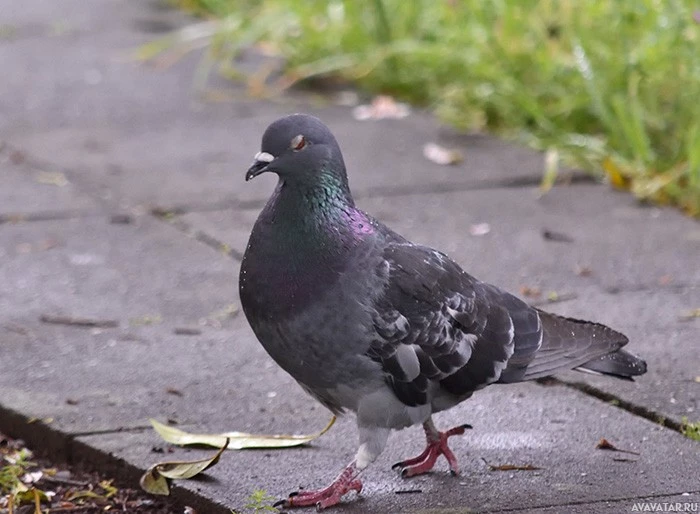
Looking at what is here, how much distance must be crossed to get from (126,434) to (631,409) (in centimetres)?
149

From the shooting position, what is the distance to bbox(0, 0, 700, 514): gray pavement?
3492 millimetres

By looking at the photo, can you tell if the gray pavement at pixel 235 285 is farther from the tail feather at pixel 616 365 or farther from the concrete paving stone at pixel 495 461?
the tail feather at pixel 616 365

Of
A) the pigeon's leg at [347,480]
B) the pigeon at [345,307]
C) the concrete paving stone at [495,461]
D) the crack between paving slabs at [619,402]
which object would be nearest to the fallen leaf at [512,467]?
the concrete paving stone at [495,461]

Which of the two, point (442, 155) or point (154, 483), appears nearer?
point (154, 483)

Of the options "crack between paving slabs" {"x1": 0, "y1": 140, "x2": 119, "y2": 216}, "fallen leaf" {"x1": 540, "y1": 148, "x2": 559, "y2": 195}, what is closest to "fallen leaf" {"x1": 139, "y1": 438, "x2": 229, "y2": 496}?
"crack between paving slabs" {"x1": 0, "y1": 140, "x2": 119, "y2": 216}

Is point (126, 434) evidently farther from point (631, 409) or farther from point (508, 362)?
point (631, 409)

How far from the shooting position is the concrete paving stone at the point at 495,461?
10.8 ft

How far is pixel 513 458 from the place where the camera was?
3.54m

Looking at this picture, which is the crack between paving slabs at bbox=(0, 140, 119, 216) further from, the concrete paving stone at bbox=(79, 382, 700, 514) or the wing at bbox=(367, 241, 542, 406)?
the wing at bbox=(367, 241, 542, 406)

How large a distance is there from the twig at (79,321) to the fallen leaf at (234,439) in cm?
94

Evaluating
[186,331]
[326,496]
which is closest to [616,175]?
[186,331]

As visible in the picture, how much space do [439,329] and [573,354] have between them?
431 millimetres

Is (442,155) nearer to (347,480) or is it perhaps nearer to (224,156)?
(224,156)

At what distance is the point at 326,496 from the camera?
3.24 meters
